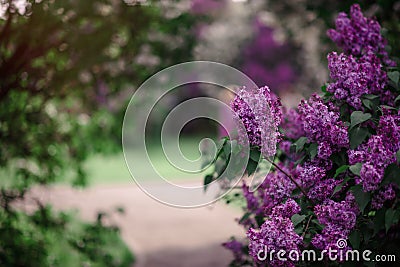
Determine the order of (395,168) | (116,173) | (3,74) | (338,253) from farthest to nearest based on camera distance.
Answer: (116,173) < (3,74) < (338,253) < (395,168)

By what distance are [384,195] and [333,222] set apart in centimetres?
20

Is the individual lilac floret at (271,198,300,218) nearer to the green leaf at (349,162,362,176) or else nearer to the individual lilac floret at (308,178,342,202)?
the individual lilac floret at (308,178,342,202)

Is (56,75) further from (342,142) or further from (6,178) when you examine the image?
(342,142)


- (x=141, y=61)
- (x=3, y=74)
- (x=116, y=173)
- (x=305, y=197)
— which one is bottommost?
(x=305, y=197)

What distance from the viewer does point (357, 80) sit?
2.06 m

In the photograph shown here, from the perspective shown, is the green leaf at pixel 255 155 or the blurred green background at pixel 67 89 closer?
the green leaf at pixel 255 155

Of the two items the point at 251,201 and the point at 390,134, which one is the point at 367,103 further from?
the point at 251,201

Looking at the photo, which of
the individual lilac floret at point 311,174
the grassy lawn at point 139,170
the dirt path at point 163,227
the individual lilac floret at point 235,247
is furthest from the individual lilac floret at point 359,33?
the grassy lawn at point 139,170

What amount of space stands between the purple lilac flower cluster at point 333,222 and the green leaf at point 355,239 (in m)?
0.02

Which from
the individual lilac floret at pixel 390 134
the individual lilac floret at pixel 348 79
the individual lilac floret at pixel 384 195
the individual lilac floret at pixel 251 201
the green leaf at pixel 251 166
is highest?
the individual lilac floret at pixel 348 79

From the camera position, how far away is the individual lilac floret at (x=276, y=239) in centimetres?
179

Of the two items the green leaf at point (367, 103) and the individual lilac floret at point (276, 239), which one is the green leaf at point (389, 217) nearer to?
the individual lilac floret at point (276, 239)

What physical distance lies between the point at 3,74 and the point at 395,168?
10.1 feet

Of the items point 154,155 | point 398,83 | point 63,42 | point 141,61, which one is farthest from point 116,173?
point 398,83
